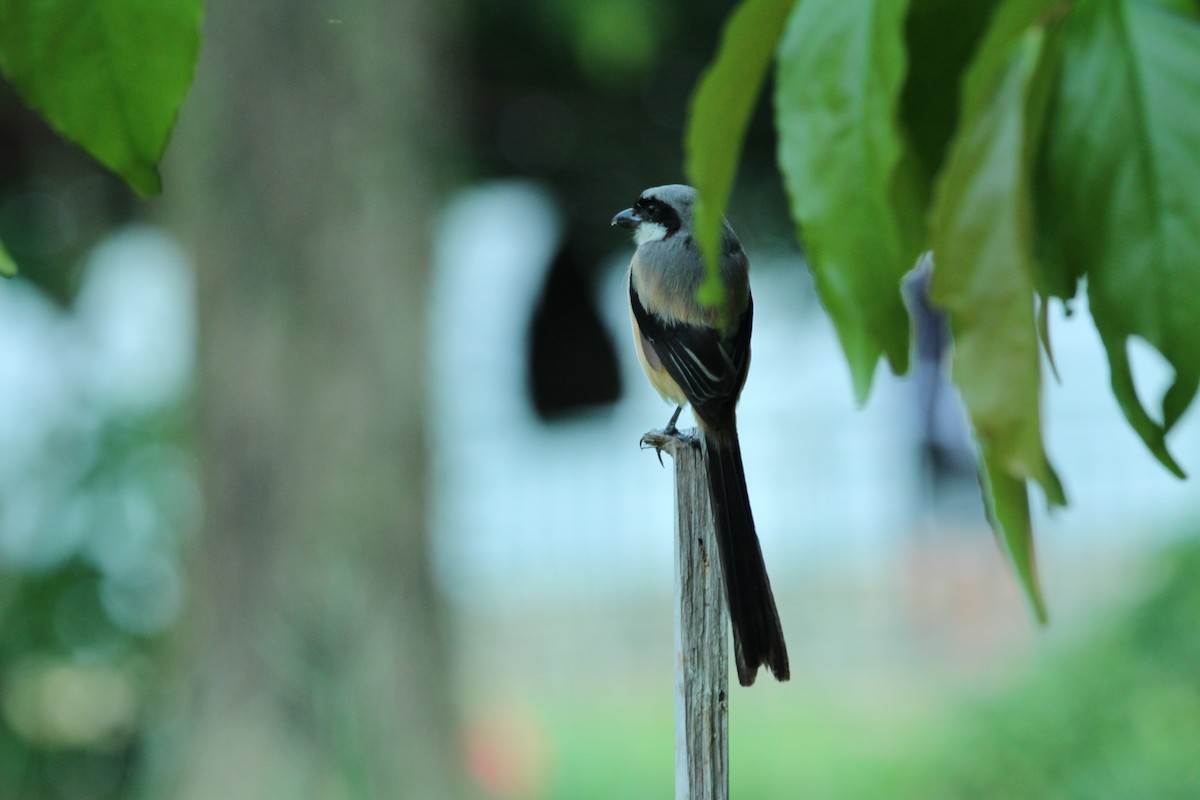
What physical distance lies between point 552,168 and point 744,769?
118 inches

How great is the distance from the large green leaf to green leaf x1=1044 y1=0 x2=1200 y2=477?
6 cm

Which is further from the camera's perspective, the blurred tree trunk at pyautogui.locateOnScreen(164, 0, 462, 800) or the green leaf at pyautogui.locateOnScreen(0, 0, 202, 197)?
the blurred tree trunk at pyautogui.locateOnScreen(164, 0, 462, 800)

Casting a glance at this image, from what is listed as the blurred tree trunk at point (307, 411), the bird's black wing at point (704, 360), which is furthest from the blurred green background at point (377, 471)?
the bird's black wing at point (704, 360)

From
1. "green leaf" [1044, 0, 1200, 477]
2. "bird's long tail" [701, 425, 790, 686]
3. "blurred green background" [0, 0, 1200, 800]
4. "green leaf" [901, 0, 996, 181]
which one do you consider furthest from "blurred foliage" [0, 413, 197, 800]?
"green leaf" [1044, 0, 1200, 477]

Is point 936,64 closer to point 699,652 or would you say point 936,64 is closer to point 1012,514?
point 1012,514

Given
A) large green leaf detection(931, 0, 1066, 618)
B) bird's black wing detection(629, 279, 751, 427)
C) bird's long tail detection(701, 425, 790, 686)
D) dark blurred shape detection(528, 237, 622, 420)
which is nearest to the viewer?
large green leaf detection(931, 0, 1066, 618)

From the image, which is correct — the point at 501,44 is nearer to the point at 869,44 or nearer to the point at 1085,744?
the point at 1085,744

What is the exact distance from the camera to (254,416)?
513 cm

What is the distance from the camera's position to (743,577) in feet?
4.34

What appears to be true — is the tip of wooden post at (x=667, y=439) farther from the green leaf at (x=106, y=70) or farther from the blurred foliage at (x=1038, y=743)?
the blurred foliage at (x=1038, y=743)

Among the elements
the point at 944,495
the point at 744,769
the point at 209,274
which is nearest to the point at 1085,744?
the point at 744,769

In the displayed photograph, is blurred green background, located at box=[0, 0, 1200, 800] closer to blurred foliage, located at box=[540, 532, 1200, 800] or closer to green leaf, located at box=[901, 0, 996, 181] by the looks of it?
blurred foliage, located at box=[540, 532, 1200, 800]

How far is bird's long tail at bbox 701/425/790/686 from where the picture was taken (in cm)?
121

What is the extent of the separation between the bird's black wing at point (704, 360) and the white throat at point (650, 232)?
0.10 m
